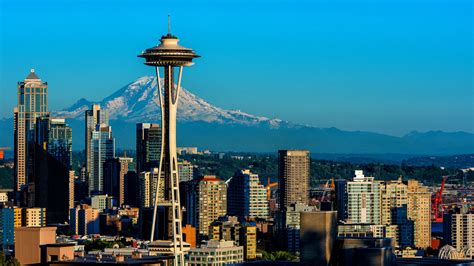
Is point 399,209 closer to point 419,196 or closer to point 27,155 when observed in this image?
point 419,196

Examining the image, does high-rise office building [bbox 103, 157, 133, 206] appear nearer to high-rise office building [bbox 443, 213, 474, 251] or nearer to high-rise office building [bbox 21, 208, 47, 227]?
high-rise office building [bbox 21, 208, 47, 227]

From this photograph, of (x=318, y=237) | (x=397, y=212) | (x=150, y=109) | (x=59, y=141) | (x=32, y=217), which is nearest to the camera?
(x=318, y=237)

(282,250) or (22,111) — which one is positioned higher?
(22,111)

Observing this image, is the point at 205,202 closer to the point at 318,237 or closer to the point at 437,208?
the point at 437,208

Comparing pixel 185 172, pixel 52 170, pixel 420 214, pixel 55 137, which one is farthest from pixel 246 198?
pixel 55 137

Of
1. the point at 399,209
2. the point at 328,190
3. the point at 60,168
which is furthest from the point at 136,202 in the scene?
the point at 399,209

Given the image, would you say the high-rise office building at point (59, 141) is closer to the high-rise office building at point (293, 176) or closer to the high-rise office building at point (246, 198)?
the high-rise office building at point (293, 176)
